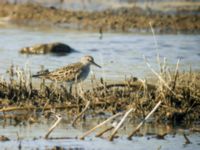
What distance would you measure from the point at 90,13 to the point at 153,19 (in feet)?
7.69

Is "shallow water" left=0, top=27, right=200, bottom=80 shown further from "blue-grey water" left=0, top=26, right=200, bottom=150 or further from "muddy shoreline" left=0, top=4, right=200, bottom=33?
"muddy shoreline" left=0, top=4, right=200, bottom=33

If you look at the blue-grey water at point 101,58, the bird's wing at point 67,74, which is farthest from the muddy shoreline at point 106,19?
the bird's wing at point 67,74

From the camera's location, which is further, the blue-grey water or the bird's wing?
the bird's wing

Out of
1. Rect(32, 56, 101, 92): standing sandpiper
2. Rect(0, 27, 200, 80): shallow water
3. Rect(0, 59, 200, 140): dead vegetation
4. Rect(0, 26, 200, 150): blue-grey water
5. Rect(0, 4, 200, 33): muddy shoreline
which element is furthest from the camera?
Rect(0, 4, 200, 33): muddy shoreline

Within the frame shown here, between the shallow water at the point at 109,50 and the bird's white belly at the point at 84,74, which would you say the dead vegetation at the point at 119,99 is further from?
the shallow water at the point at 109,50

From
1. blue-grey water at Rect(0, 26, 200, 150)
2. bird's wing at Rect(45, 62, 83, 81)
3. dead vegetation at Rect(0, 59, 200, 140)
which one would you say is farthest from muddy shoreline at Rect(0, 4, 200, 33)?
dead vegetation at Rect(0, 59, 200, 140)

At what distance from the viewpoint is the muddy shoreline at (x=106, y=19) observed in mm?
25500

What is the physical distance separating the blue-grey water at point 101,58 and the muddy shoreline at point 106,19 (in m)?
1.13

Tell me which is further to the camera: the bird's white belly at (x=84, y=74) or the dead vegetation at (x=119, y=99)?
the bird's white belly at (x=84, y=74)

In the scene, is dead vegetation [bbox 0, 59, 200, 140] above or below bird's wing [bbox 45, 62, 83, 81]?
below

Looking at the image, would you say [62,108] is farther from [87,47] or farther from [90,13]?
[90,13]

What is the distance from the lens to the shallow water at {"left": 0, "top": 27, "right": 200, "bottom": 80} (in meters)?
18.2

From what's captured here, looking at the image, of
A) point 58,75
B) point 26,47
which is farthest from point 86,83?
point 26,47

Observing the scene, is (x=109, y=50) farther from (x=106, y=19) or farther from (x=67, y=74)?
(x=67, y=74)
